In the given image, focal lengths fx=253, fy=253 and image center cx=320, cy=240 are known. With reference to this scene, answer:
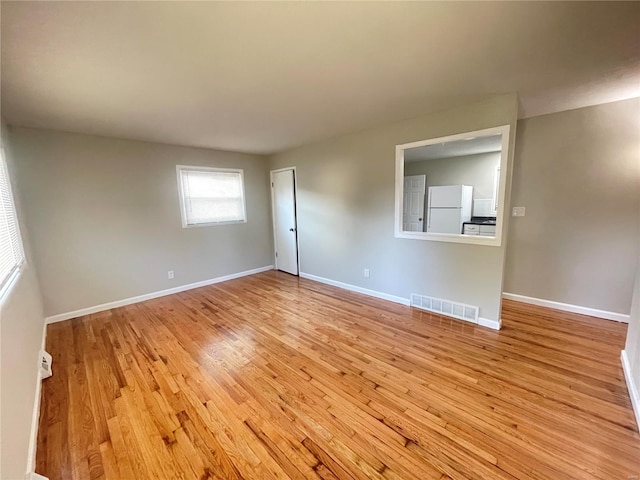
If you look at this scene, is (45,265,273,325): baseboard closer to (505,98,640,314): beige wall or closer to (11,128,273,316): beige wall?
(11,128,273,316): beige wall

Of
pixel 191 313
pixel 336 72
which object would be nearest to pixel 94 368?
pixel 191 313

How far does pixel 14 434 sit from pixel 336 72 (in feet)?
9.33

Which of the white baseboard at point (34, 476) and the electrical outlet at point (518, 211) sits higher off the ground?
the electrical outlet at point (518, 211)

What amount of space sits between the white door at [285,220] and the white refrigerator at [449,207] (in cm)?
278

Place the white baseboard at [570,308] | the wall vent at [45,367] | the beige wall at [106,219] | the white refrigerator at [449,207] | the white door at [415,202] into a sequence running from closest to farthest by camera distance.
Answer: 1. the wall vent at [45,367]
2. the white baseboard at [570,308]
3. the beige wall at [106,219]
4. the white refrigerator at [449,207]
5. the white door at [415,202]

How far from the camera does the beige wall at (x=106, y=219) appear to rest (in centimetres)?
310

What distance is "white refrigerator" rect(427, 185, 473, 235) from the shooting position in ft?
15.6

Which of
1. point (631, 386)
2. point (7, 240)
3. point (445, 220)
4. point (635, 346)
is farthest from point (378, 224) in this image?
point (7, 240)

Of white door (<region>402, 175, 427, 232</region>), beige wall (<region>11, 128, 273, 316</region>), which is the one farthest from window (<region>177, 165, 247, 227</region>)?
white door (<region>402, 175, 427, 232</region>)

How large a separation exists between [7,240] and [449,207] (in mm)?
5702

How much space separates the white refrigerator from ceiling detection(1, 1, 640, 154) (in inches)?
80.3

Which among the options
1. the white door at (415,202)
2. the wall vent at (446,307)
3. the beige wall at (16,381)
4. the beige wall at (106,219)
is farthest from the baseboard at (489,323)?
the beige wall at (106,219)

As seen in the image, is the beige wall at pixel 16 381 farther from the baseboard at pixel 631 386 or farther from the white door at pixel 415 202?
the white door at pixel 415 202

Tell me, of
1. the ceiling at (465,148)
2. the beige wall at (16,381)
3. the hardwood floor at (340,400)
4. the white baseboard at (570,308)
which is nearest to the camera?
the beige wall at (16,381)
